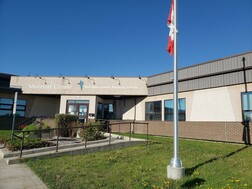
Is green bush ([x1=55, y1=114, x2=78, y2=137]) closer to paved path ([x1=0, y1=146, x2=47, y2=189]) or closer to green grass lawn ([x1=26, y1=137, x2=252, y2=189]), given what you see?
green grass lawn ([x1=26, y1=137, x2=252, y2=189])

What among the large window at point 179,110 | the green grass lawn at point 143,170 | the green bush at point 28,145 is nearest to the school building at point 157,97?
the large window at point 179,110

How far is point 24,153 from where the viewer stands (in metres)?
9.54

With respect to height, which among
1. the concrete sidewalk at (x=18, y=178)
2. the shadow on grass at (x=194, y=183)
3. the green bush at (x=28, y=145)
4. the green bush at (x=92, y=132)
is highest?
the green bush at (x=92, y=132)

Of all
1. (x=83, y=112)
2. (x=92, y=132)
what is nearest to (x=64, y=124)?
(x=92, y=132)

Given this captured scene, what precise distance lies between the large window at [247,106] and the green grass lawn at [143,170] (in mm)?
5211

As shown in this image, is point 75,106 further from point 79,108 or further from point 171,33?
point 171,33

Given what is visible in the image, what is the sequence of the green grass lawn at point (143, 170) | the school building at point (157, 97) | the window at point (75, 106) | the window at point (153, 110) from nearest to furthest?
the green grass lawn at point (143, 170), the school building at point (157, 97), the window at point (153, 110), the window at point (75, 106)

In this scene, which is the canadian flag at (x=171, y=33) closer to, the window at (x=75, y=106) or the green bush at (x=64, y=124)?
the green bush at (x=64, y=124)

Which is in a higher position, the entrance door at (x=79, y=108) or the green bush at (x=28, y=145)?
the entrance door at (x=79, y=108)

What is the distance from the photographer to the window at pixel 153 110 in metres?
20.2

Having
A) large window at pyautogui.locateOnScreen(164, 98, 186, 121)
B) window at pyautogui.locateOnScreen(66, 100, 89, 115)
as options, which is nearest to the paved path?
large window at pyautogui.locateOnScreen(164, 98, 186, 121)

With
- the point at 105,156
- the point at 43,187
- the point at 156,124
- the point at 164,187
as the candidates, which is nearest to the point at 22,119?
the point at 156,124

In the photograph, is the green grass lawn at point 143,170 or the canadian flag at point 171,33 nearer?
the green grass lawn at point 143,170

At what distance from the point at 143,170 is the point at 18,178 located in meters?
3.68
